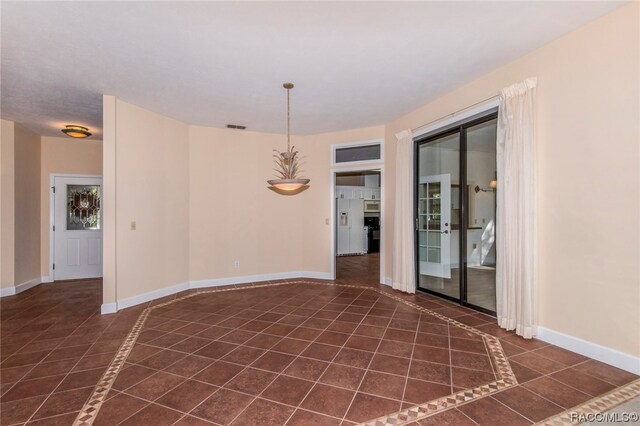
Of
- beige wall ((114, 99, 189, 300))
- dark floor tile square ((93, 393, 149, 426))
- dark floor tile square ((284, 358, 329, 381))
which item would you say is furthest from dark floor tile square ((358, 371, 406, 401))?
beige wall ((114, 99, 189, 300))

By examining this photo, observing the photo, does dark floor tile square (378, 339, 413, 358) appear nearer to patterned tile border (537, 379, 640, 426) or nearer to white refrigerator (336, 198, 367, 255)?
patterned tile border (537, 379, 640, 426)

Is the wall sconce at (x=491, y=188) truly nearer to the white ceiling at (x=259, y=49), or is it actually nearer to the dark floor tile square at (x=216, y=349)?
the white ceiling at (x=259, y=49)

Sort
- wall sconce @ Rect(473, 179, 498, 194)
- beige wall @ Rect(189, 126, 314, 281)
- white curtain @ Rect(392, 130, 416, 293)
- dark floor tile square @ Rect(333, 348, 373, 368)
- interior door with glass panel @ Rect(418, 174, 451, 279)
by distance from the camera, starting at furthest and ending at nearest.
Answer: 1. beige wall @ Rect(189, 126, 314, 281)
2. white curtain @ Rect(392, 130, 416, 293)
3. interior door with glass panel @ Rect(418, 174, 451, 279)
4. wall sconce @ Rect(473, 179, 498, 194)
5. dark floor tile square @ Rect(333, 348, 373, 368)

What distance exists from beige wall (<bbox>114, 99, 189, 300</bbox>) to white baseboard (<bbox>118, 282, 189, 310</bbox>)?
0.19 feet

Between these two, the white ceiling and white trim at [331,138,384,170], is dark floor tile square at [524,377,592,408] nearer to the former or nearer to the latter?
the white ceiling

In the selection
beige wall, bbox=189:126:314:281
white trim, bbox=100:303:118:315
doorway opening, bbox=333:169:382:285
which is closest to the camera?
white trim, bbox=100:303:118:315

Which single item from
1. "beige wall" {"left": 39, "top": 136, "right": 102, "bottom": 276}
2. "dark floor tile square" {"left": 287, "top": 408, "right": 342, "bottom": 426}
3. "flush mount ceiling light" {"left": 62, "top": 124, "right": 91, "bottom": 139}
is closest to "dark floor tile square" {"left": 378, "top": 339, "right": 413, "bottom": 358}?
"dark floor tile square" {"left": 287, "top": 408, "right": 342, "bottom": 426}

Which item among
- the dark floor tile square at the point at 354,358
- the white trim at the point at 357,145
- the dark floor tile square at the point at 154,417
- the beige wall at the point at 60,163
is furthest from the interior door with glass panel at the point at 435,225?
the beige wall at the point at 60,163

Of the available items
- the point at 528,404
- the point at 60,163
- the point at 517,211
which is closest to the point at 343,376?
the point at 528,404

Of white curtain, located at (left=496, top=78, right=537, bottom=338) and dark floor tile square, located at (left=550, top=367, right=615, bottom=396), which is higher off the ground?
white curtain, located at (left=496, top=78, right=537, bottom=338)

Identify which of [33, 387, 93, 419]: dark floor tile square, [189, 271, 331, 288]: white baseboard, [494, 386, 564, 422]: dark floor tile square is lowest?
[33, 387, 93, 419]: dark floor tile square

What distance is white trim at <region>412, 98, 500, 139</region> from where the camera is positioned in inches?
139

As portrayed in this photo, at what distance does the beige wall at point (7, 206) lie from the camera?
5.02m

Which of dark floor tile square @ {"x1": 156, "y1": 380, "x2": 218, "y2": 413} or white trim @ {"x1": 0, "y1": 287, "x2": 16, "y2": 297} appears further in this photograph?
white trim @ {"x1": 0, "y1": 287, "x2": 16, "y2": 297}
